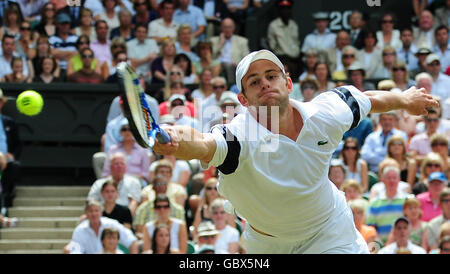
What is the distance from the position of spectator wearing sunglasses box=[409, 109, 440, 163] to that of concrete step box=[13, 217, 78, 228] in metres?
4.59

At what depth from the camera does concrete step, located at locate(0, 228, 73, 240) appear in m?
12.9

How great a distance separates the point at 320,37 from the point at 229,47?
1.50m

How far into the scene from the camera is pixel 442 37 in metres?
14.7

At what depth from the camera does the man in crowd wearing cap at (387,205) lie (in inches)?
451

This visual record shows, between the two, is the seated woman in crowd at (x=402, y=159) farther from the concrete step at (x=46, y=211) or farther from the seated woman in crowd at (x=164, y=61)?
the concrete step at (x=46, y=211)

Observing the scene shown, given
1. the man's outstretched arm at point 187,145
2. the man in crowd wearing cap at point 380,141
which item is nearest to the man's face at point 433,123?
the man in crowd wearing cap at point 380,141

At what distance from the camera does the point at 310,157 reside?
616 centimetres

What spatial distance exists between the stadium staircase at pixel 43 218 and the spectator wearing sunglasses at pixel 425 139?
14.9ft

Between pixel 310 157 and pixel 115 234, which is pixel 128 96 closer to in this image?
pixel 310 157

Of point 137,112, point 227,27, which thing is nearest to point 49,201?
point 227,27
